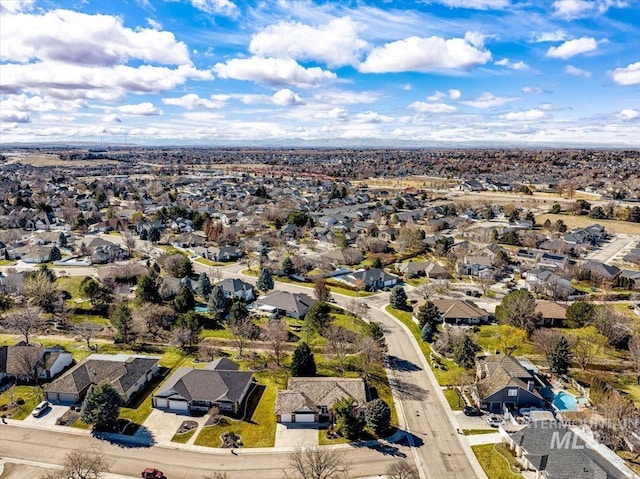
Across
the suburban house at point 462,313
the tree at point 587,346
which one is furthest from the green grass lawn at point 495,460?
the suburban house at point 462,313

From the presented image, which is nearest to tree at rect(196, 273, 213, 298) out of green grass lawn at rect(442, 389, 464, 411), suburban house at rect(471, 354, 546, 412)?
green grass lawn at rect(442, 389, 464, 411)

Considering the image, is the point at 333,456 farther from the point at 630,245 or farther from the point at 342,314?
the point at 630,245

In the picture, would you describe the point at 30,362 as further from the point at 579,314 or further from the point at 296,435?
the point at 579,314

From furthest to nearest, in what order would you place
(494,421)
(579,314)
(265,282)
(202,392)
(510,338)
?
(265,282) → (579,314) → (510,338) → (202,392) → (494,421)

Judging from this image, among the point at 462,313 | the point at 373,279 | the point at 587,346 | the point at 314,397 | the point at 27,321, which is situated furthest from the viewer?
the point at 373,279

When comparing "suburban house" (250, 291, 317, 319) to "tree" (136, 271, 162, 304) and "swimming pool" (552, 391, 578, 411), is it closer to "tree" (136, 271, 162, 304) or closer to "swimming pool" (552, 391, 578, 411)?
"tree" (136, 271, 162, 304)

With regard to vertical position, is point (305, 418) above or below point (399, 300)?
below

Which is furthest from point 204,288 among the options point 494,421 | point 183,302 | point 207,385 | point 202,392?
point 494,421
